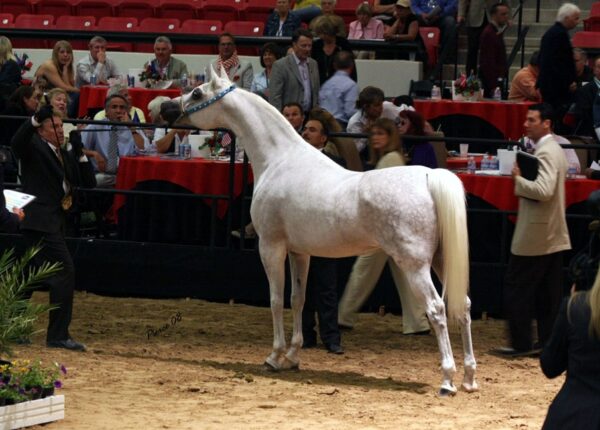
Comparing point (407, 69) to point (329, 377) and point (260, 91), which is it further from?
point (329, 377)

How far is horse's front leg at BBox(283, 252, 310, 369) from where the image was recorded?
1005cm

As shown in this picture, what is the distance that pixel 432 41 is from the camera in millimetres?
18297

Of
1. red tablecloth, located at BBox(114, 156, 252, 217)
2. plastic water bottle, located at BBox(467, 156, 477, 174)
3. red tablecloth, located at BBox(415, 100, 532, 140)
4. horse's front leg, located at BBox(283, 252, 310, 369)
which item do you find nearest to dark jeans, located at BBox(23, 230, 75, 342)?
horse's front leg, located at BBox(283, 252, 310, 369)

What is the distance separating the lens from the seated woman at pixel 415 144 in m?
11.6

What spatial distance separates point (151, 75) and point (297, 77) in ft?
7.61

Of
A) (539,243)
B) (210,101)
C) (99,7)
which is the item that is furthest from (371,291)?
(99,7)

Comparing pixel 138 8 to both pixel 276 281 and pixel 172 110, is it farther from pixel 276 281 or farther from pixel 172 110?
pixel 276 281

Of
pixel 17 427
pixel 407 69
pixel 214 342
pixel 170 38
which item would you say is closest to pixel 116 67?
pixel 170 38

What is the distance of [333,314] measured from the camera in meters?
10.7

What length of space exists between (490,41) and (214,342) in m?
6.98

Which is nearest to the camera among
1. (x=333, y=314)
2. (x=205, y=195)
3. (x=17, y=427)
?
(x=17, y=427)

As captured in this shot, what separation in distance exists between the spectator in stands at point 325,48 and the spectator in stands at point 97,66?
275cm

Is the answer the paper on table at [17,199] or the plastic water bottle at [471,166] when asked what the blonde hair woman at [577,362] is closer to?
the paper on table at [17,199]

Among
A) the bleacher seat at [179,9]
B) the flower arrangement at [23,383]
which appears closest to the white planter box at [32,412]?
the flower arrangement at [23,383]
